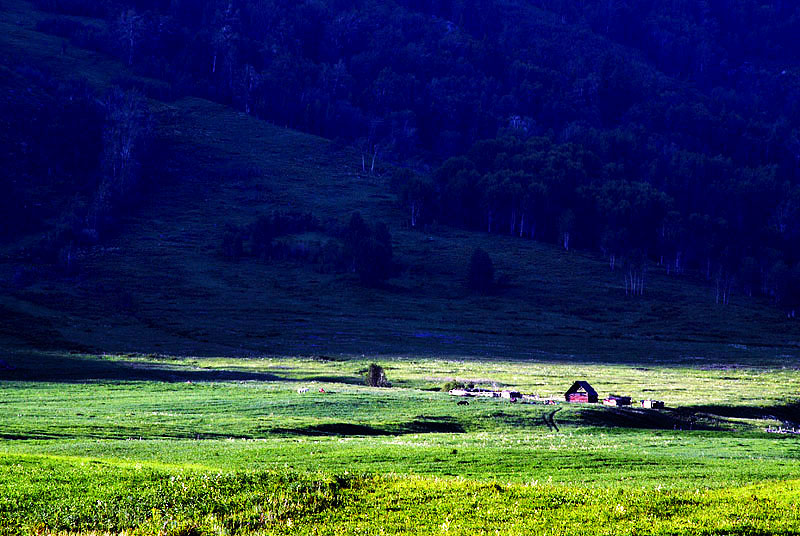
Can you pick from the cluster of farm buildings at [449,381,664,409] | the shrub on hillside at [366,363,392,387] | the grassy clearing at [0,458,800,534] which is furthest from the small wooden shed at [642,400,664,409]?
the grassy clearing at [0,458,800,534]

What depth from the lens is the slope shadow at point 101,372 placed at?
85.4 m

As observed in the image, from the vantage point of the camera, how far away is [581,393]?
7831 cm

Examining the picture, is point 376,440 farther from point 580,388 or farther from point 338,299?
point 338,299

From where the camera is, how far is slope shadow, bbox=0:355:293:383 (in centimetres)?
8538

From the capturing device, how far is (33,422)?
50.7 metres

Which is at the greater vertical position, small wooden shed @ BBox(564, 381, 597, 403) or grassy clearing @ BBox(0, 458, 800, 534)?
grassy clearing @ BBox(0, 458, 800, 534)

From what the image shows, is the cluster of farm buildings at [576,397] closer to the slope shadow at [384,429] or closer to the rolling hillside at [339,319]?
the slope shadow at [384,429]

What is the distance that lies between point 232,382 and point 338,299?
96.2m

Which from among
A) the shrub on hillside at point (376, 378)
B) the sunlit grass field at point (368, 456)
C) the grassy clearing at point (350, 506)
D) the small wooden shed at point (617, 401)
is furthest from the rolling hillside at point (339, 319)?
the grassy clearing at point (350, 506)

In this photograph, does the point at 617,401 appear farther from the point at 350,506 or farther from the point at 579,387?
the point at 350,506

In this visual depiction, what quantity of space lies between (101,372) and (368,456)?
60456 mm

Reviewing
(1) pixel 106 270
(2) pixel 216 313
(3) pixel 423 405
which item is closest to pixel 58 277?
(1) pixel 106 270

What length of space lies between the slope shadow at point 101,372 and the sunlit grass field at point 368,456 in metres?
0.44

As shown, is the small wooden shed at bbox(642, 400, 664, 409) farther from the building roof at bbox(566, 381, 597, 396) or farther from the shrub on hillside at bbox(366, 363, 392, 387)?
the shrub on hillside at bbox(366, 363, 392, 387)
